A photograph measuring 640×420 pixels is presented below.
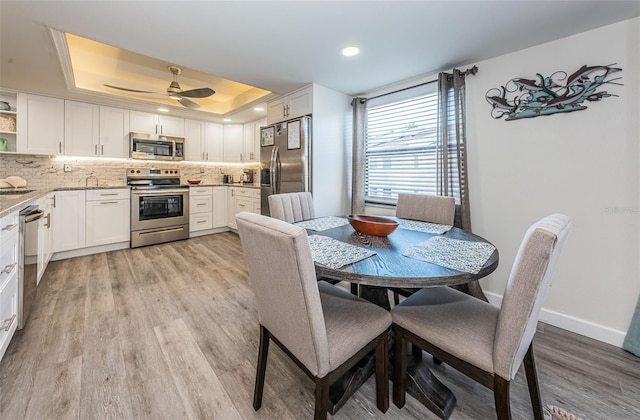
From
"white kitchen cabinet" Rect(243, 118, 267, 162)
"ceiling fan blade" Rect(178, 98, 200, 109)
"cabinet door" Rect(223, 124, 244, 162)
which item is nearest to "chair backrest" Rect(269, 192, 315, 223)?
"ceiling fan blade" Rect(178, 98, 200, 109)

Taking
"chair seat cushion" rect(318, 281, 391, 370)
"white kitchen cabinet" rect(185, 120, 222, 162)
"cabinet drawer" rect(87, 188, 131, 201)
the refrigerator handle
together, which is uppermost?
"white kitchen cabinet" rect(185, 120, 222, 162)

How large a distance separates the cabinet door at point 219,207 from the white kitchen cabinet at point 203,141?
654 millimetres

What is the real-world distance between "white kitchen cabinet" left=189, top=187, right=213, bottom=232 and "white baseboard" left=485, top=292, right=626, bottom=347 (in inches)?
190

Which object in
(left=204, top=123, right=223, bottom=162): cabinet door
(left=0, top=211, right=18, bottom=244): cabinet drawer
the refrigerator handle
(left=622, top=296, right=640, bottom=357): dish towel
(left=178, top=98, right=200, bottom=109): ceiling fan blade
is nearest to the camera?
(left=0, top=211, right=18, bottom=244): cabinet drawer

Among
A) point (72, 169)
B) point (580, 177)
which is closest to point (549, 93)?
point (580, 177)

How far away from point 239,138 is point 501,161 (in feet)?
14.8

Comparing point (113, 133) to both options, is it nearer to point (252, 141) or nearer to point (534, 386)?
point (252, 141)

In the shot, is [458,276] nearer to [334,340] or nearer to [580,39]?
[334,340]

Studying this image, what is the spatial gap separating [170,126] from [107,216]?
1.80 metres

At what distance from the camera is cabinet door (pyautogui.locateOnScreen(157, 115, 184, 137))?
14.4ft

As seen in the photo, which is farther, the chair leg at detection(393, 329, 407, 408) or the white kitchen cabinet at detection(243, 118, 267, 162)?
the white kitchen cabinet at detection(243, 118, 267, 162)

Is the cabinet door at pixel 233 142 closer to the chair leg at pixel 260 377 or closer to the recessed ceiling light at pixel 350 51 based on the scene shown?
the recessed ceiling light at pixel 350 51

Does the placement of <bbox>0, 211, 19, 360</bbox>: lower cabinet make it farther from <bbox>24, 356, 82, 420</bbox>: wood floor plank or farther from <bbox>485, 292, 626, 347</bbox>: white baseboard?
<bbox>485, 292, 626, 347</bbox>: white baseboard

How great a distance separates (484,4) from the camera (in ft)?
5.38
